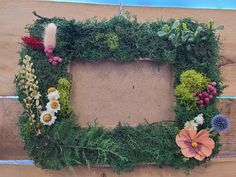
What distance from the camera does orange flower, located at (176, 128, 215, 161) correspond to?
106cm

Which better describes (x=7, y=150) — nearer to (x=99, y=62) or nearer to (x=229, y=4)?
(x=99, y=62)

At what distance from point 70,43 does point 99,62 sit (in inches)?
3.6

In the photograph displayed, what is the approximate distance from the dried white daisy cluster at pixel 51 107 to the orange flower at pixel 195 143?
323 mm

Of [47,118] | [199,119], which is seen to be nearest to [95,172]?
[47,118]

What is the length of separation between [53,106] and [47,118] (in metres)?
0.03

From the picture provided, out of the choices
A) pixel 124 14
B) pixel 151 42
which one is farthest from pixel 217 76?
pixel 124 14

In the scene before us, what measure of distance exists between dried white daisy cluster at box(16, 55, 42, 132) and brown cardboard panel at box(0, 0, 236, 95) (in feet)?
0.44

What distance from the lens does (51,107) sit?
1030 millimetres

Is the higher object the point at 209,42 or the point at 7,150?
the point at 209,42

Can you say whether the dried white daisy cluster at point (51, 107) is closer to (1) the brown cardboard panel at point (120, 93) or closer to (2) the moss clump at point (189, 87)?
(1) the brown cardboard panel at point (120, 93)

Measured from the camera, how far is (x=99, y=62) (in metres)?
1.10

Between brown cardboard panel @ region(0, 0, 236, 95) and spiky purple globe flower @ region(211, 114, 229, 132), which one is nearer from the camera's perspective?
spiky purple globe flower @ region(211, 114, 229, 132)

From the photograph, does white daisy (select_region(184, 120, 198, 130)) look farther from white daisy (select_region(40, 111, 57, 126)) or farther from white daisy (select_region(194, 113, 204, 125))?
white daisy (select_region(40, 111, 57, 126))

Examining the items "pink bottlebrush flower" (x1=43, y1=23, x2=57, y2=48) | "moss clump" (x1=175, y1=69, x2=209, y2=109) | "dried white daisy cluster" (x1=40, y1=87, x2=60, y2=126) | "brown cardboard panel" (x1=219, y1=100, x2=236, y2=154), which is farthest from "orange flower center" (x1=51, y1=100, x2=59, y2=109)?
"brown cardboard panel" (x1=219, y1=100, x2=236, y2=154)
